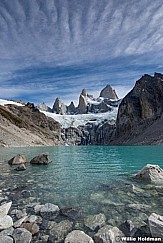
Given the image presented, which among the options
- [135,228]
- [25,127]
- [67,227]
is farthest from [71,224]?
[25,127]

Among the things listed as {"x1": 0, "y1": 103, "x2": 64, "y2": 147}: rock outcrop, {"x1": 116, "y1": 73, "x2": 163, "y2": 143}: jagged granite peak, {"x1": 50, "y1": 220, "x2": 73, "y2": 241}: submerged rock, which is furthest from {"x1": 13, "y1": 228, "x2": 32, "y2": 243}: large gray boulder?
{"x1": 116, "y1": 73, "x2": 163, "y2": 143}: jagged granite peak

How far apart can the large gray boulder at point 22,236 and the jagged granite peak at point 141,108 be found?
156m

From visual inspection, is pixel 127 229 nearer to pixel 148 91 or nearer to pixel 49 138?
pixel 49 138

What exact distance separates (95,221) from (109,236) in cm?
162

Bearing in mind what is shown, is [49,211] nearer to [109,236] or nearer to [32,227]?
[32,227]

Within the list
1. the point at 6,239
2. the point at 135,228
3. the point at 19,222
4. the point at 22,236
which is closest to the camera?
the point at 6,239

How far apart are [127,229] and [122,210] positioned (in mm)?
1874

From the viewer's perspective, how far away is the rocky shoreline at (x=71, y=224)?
6535 millimetres

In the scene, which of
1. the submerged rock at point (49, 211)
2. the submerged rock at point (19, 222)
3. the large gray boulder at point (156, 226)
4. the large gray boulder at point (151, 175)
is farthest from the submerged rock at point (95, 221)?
the large gray boulder at point (151, 175)

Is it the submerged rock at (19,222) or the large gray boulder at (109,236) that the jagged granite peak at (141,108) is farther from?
the submerged rock at (19,222)

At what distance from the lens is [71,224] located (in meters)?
7.80

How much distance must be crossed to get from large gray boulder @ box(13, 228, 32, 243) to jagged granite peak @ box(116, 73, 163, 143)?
156 m

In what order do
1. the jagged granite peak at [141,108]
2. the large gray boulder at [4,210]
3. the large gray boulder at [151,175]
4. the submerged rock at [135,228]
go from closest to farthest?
the submerged rock at [135,228]
the large gray boulder at [4,210]
the large gray boulder at [151,175]
the jagged granite peak at [141,108]

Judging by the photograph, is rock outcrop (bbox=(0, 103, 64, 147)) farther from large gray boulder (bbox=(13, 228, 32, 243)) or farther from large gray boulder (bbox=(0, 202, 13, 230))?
large gray boulder (bbox=(13, 228, 32, 243))
